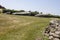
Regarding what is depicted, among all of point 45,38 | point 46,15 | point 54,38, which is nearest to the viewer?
point 54,38

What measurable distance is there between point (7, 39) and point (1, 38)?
2.03ft

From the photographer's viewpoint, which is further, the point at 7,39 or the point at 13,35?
the point at 13,35

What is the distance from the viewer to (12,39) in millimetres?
15773

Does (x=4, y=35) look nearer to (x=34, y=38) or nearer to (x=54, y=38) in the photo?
(x=34, y=38)

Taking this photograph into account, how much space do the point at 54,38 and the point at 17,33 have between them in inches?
185

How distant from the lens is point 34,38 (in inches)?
650

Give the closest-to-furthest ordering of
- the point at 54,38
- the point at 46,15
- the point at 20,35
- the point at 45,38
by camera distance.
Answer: the point at 54,38 → the point at 45,38 → the point at 20,35 → the point at 46,15

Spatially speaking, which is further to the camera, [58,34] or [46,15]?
[46,15]

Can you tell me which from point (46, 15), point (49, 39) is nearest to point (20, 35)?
point (49, 39)

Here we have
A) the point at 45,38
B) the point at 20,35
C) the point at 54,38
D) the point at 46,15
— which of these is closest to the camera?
the point at 54,38

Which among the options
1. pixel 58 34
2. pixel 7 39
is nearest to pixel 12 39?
pixel 7 39

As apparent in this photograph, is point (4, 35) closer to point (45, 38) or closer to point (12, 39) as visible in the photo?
point (12, 39)

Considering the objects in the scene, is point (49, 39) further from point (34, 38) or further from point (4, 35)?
point (4, 35)

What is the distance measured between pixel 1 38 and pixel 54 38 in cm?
518
